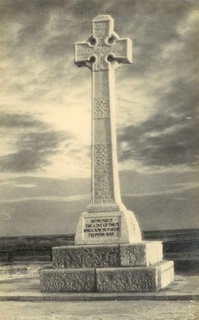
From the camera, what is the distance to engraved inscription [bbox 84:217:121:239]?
8.98 metres

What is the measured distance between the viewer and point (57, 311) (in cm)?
719

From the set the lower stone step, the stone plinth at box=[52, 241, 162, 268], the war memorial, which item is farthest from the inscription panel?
the lower stone step

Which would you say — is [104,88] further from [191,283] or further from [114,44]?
[191,283]

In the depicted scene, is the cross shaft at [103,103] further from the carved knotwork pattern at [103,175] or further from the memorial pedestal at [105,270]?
the memorial pedestal at [105,270]

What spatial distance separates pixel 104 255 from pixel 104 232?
0.49 m

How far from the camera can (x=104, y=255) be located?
8.68 m

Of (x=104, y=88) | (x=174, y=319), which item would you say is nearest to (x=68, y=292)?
(x=174, y=319)

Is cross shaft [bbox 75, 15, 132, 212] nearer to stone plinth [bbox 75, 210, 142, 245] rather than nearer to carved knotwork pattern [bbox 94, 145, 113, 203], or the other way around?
carved knotwork pattern [bbox 94, 145, 113, 203]

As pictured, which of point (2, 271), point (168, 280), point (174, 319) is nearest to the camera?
point (174, 319)

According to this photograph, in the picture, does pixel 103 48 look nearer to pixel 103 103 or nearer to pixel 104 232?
pixel 103 103

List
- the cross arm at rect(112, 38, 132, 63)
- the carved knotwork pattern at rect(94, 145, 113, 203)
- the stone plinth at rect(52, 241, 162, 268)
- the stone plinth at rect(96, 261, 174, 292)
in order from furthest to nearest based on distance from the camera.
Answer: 1. the cross arm at rect(112, 38, 132, 63)
2. the carved knotwork pattern at rect(94, 145, 113, 203)
3. the stone plinth at rect(52, 241, 162, 268)
4. the stone plinth at rect(96, 261, 174, 292)

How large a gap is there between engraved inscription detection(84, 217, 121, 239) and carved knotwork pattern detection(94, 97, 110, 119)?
190 centimetres

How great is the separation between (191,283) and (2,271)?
21.2ft

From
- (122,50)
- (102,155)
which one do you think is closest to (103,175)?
(102,155)
